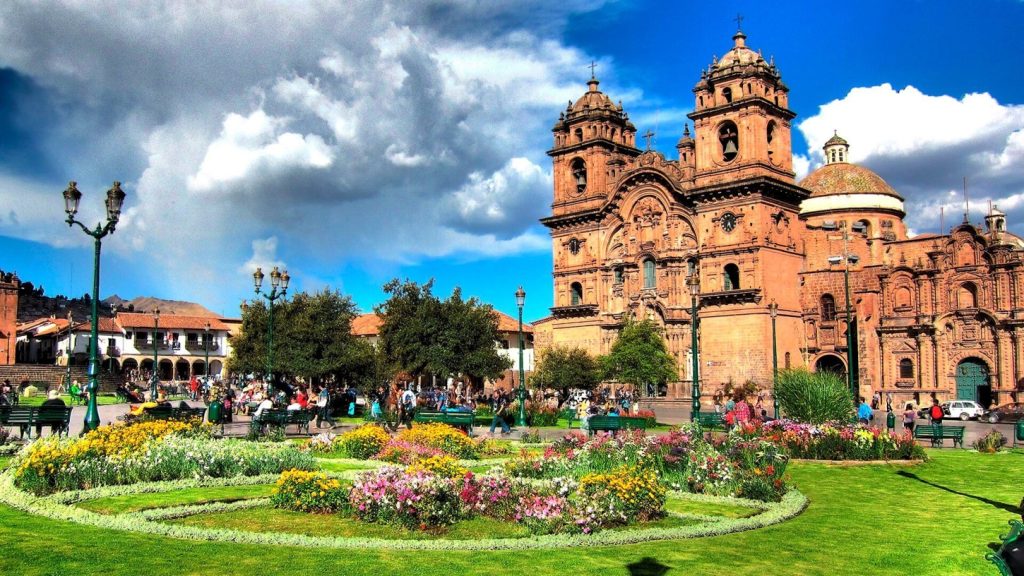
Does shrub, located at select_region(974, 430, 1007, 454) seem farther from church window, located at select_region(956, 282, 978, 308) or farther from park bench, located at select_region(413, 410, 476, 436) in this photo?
church window, located at select_region(956, 282, 978, 308)

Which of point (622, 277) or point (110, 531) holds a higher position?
point (622, 277)

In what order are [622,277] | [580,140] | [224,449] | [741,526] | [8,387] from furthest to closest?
[580,140], [622,277], [8,387], [224,449], [741,526]

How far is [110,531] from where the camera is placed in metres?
9.91

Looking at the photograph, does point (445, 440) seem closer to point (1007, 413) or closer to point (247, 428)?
point (247, 428)

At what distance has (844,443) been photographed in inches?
744

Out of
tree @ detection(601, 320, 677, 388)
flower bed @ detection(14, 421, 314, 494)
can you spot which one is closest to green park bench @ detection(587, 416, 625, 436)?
flower bed @ detection(14, 421, 314, 494)

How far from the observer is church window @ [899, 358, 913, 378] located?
163 ft

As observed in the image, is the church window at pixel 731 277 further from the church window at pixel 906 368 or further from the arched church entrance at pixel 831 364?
the church window at pixel 906 368

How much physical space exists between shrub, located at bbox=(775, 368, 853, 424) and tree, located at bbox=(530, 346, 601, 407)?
29.4m

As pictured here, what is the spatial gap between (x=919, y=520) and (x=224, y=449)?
11.0m

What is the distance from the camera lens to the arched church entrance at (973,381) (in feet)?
154

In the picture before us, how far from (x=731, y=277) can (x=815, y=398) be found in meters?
31.4

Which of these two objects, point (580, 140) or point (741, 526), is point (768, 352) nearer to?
point (580, 140)

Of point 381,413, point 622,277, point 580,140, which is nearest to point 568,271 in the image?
point 622,277
